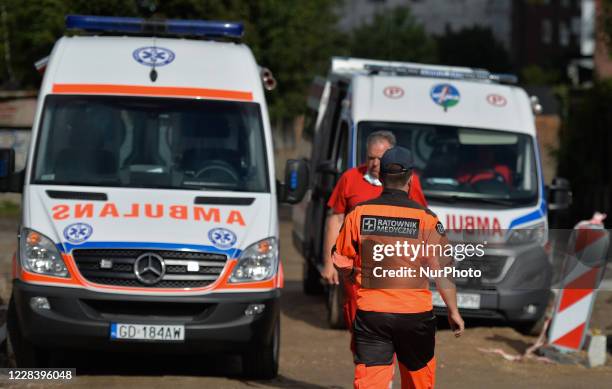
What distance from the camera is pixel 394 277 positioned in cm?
671

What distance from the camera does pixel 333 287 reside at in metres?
13.0

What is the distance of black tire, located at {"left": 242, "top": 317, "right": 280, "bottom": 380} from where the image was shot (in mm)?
9633

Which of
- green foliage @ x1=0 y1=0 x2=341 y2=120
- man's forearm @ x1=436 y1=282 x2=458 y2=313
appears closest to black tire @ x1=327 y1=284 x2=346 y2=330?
man's forearm @ x1=436 y1=282 x2=458 y2=313

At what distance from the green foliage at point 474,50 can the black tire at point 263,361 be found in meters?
60.6

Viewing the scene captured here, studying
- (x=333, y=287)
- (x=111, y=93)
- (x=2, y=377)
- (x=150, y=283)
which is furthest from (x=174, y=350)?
(x=333, y=287)

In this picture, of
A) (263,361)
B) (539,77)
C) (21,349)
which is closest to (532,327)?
(263,361)

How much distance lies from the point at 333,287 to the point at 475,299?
164cm

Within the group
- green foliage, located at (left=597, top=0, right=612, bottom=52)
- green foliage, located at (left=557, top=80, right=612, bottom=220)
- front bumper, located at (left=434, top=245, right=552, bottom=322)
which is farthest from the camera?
green foliage, located at (left=557, top=80, right=612, bottom=220)

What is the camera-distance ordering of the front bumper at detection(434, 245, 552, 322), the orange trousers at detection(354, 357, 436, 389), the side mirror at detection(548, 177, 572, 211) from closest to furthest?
1. the orange trousers at detection(354, 357, 436, 389)
2. the front bumper at detection(434, 245, 552, 322)
3. the side mirror at detection(548, 177, 572, 211)

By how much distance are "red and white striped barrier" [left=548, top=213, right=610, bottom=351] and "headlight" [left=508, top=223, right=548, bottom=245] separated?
99 cm

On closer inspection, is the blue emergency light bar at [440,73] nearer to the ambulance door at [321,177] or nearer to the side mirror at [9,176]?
the ambulance door at [321,177]

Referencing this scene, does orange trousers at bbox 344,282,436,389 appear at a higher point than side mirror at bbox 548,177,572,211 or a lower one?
higher

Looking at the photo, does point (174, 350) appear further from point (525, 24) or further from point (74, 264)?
point (525, 24)

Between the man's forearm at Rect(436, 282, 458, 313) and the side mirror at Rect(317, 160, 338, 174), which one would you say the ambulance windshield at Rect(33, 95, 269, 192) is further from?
the man's forearm at Rect(436, 282, 458, 313)
